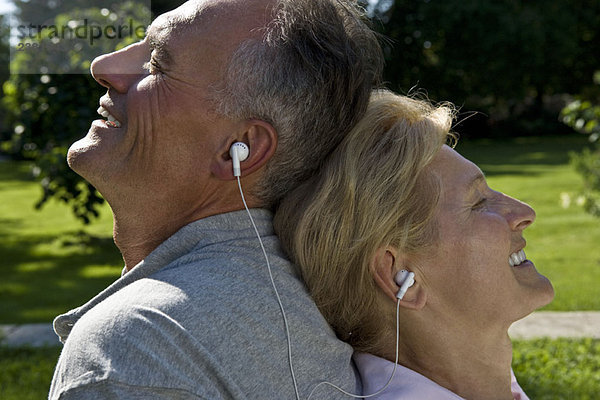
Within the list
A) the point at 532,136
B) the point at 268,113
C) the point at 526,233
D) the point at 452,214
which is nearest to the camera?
the point at 268,113

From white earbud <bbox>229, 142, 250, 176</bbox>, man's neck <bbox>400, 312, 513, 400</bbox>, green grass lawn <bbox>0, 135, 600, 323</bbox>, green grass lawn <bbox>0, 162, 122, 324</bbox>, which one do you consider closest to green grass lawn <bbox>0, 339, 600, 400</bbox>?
green grass lawn <bbox>0, 135, 600, 323</bbox>

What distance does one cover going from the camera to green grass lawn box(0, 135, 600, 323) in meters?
7.12

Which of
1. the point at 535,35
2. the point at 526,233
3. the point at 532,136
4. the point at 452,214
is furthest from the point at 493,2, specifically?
the point at 452,214

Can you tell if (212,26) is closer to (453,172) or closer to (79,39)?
(453,172)

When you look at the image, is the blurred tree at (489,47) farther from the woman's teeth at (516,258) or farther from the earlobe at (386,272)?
the earlobe at (386,272)

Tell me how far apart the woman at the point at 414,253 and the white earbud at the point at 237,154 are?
17cm

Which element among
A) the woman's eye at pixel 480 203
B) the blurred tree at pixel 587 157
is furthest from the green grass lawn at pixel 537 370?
the woman's eye at pixel 480 203

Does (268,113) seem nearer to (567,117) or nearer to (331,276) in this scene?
(331,276)

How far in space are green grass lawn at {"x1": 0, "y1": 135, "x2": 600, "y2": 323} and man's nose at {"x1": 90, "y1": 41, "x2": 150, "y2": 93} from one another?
5176mm

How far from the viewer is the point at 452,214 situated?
1820 millimetres

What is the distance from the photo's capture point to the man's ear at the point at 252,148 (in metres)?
1.70

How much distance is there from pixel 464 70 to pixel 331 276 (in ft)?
73.1

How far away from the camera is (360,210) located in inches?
68.6

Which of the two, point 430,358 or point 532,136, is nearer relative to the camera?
point 430,358
